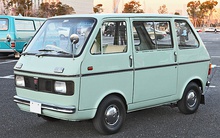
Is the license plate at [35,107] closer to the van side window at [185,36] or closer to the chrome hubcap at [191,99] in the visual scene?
the van side window at [185,36]

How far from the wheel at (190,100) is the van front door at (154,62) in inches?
15.8

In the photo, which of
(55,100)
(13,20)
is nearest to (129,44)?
(55,100)

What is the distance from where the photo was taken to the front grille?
4289mm

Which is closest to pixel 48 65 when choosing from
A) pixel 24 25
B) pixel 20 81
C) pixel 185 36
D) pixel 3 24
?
pixel 20 81

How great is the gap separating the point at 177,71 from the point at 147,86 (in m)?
0.73

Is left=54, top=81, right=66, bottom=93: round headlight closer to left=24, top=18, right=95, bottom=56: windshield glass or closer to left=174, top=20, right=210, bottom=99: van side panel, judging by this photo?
left=24, top=18, right=95, bottom=56: windshield glass

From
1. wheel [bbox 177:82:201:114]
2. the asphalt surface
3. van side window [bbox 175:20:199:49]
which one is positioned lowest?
the asphalt surface

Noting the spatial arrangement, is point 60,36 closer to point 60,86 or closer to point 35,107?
point 60,86

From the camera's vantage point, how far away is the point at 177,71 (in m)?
5.59

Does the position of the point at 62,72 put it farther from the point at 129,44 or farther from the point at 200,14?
Answer: the point at 200,14

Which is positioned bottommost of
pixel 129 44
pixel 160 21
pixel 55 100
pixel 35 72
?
pixel 55 100

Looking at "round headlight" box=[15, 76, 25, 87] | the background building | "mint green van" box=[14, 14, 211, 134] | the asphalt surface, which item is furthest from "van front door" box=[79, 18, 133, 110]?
the background building

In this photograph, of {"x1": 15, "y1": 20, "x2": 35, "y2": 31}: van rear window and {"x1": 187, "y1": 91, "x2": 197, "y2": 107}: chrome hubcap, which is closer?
{"x1": 187, "y1": 91, "x2": 197, "y2": 107}: chrome hubcap

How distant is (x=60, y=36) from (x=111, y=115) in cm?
140
